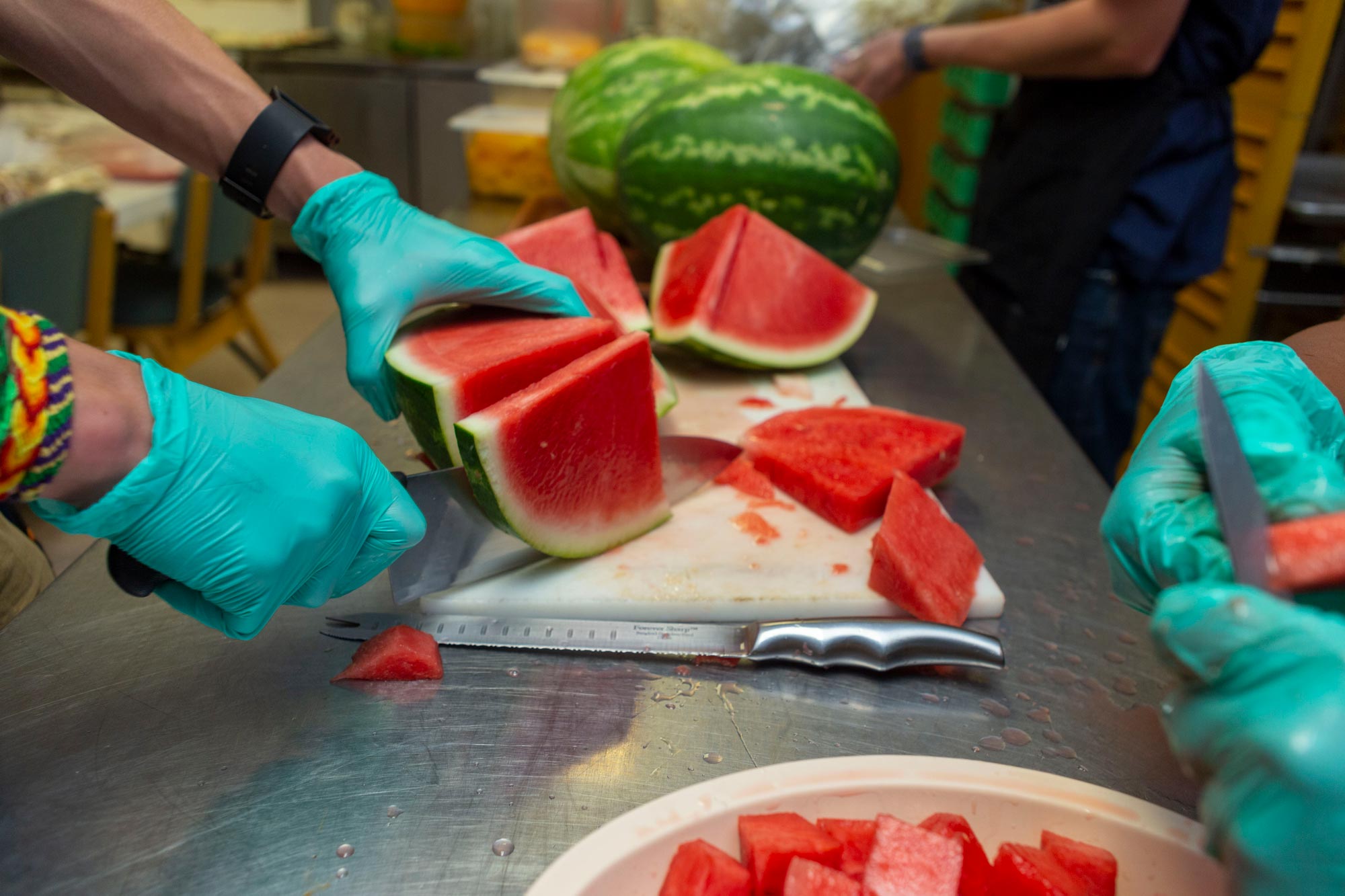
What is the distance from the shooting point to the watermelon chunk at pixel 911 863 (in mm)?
765

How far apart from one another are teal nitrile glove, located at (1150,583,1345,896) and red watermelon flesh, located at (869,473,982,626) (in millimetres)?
466

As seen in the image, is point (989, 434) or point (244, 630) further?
point (989, 434)

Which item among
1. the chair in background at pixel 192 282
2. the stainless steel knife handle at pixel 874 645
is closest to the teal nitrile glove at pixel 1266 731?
the stainless steel knife handle at pixel 874 645

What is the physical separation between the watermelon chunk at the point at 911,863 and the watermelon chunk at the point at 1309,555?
13.8 inches

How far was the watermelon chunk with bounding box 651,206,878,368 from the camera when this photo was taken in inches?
71.3

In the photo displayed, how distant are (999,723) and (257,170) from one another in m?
1.39

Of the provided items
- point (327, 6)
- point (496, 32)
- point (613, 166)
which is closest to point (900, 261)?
point (613, 166)

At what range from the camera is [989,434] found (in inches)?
69.6

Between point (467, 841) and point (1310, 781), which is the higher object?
point (1310, 781)

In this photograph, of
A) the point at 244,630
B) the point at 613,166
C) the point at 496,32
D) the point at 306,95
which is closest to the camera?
the point at 244,630

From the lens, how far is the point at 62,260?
9.15 feet

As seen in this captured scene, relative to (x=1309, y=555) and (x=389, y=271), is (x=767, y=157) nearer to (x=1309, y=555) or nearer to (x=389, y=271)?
(x=389, y=271)

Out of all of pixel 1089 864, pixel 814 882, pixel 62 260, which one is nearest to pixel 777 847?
pixel 814 882

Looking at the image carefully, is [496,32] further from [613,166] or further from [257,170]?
[257,170]
